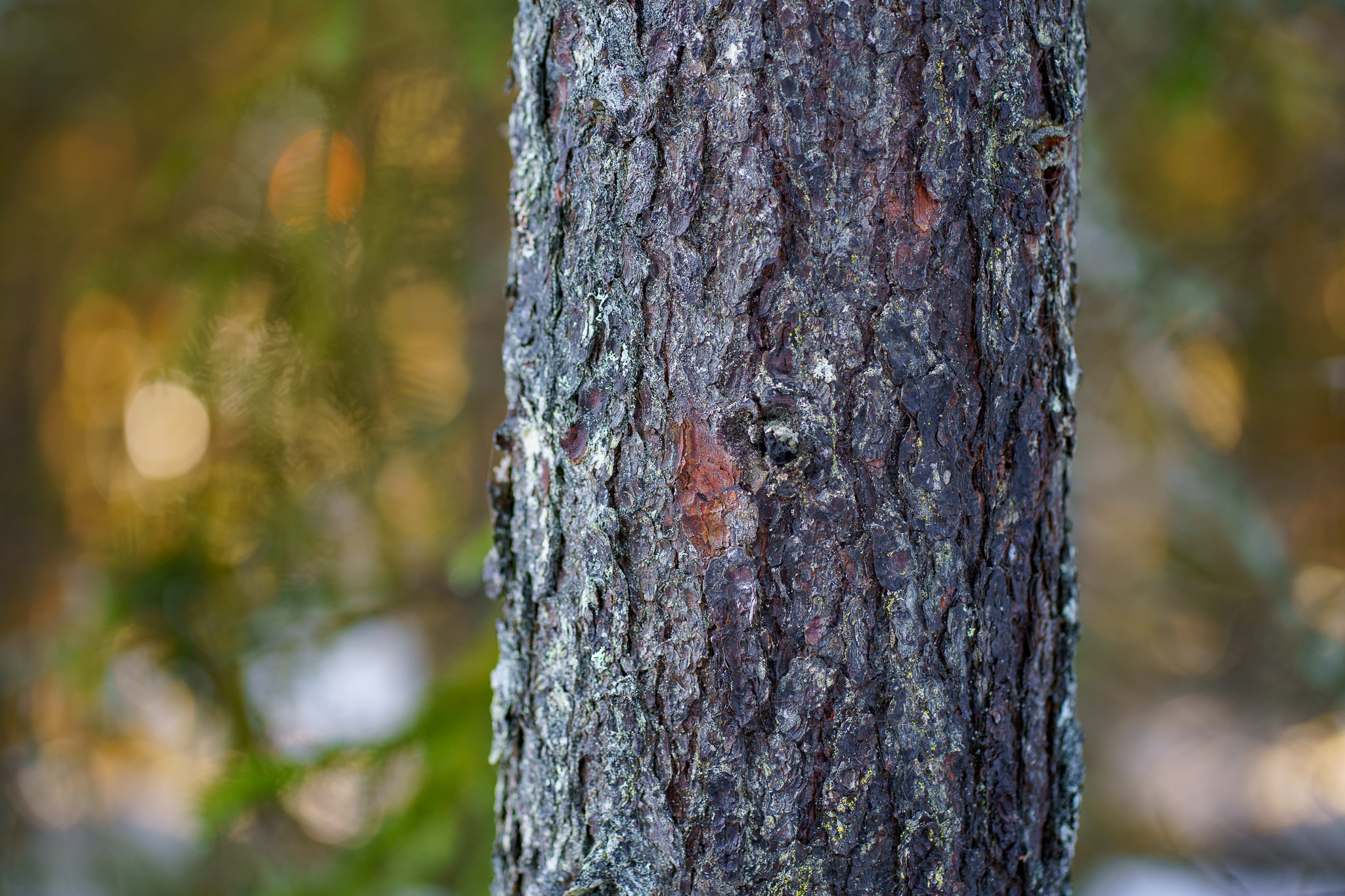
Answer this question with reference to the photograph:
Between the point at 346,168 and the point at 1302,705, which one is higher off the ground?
the point at 346,168

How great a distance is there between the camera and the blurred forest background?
164 centimetres

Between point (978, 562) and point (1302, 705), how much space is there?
3.42 m

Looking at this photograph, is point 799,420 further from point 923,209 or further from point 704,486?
point 923,209

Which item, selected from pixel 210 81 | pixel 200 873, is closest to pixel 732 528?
pixel 200 873

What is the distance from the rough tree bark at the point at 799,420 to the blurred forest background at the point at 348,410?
0.72 m

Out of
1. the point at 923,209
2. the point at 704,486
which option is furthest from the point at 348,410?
the point at 923,209

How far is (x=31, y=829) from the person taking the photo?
324cm

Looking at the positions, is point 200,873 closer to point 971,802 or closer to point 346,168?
point 346,168

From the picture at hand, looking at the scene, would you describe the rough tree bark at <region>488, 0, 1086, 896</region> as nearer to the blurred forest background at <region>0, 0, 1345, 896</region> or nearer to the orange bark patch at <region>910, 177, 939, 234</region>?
the orange bark patch at <region>910, 177, 939, 234</region>

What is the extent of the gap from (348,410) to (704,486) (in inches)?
49.9

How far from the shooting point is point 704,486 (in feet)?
2.20

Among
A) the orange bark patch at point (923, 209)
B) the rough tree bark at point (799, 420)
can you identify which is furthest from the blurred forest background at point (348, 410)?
the orange bark patch at point (923, 209)

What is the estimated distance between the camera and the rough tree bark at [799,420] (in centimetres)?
65

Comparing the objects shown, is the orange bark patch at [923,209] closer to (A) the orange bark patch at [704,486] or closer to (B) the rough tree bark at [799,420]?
(B) the rough tree bark at [799,420]
